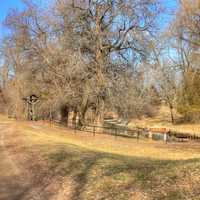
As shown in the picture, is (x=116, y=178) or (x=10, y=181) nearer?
(x=116, y=178)

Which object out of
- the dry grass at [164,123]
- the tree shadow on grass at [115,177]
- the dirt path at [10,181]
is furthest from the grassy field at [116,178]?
the dry grass at [164,123]

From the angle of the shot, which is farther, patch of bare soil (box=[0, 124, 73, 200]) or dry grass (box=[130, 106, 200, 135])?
dry grass (box=[130, 106, 200, 135])

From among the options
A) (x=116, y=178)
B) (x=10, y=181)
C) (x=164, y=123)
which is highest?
(x=164, y=123)

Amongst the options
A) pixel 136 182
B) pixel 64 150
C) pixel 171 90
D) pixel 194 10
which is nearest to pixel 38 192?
pixel 136 182

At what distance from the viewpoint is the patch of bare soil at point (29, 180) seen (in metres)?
8.31

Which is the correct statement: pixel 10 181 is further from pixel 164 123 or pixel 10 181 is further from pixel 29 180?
pixel 164 123

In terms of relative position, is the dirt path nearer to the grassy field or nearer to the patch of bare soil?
the patch of bare soil

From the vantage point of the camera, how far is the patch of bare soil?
831 cm

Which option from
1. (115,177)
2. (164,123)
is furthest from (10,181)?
(164,123)

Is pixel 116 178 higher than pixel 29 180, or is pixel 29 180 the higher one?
pixel 116 178

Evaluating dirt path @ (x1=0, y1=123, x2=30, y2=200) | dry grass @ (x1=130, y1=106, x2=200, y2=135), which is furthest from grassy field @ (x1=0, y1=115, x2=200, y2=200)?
dry grass @ (x1=130, y1=106, x2=200, y2=135)

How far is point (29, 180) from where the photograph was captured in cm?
972

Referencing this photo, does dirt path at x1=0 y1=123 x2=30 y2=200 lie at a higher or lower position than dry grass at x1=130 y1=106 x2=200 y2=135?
lower

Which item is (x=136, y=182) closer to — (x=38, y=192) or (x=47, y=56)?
(x=38, y=192)
